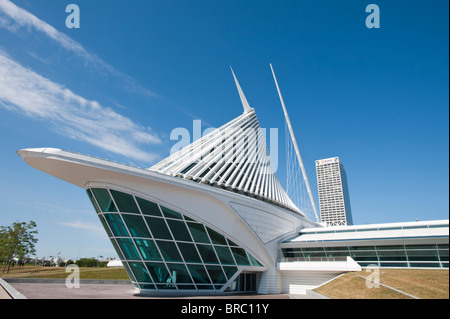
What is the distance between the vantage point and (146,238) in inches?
855

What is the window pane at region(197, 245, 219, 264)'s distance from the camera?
23.2 metres

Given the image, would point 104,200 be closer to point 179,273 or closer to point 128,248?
point 128,248

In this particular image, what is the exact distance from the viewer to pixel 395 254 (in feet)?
88.5

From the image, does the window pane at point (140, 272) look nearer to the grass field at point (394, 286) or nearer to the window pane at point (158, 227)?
the window pane at point (158, 227)

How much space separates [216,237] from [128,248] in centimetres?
750

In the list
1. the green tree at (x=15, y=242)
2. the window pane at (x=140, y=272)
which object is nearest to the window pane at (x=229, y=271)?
the window pane at (x=140, y=272)

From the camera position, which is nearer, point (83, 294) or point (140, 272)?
point (83, 294)

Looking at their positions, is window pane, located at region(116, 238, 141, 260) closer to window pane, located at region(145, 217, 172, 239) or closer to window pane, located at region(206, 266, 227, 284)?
window pane, located at region(145, 217, 172, 239)

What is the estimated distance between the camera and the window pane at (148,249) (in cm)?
2177

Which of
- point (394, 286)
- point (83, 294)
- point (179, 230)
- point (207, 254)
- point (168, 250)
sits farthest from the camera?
point (207, 254)

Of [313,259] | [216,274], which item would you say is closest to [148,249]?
[216,274]

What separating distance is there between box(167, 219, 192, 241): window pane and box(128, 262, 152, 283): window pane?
12.3 ft

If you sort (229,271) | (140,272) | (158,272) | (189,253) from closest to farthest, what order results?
1. (158,272)
2. (140,272)
3. (189,253)
4. (229,271)

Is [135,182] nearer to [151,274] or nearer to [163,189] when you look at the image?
[163,189]
